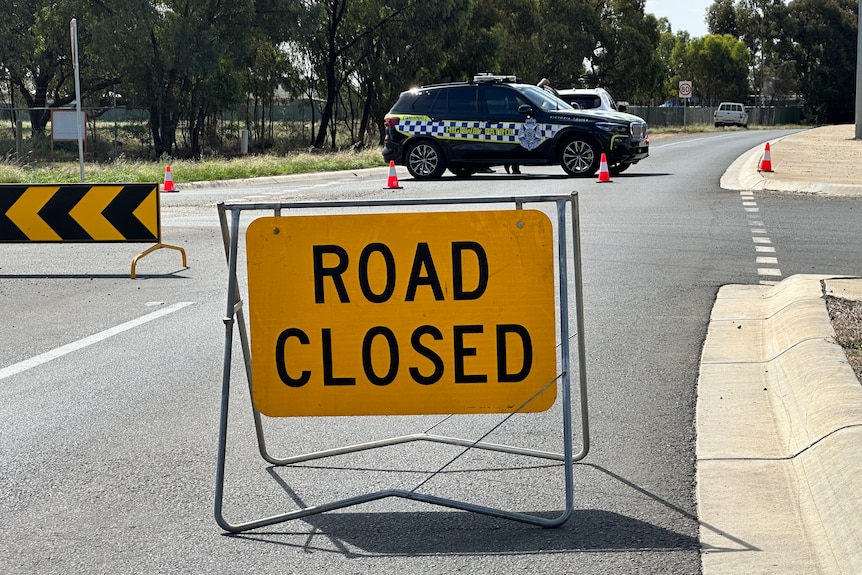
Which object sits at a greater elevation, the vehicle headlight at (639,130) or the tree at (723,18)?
the tree at (723,18)

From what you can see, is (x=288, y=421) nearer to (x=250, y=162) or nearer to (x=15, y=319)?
(x=15, y=319)

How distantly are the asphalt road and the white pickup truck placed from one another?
7285cm

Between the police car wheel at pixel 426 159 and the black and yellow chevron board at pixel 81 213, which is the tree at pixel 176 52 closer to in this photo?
the police car wheel at pixel 426 159

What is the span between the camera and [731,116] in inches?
3189

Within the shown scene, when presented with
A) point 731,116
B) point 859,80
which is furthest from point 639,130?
point 731,116

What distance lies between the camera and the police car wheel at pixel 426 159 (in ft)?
80.1

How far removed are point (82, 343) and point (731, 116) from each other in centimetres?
7705

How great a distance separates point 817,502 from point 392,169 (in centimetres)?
1882

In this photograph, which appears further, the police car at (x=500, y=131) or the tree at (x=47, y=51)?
the tree at (x=47, y=51)

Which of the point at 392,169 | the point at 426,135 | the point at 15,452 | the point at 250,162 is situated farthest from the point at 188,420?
the point at 250,162

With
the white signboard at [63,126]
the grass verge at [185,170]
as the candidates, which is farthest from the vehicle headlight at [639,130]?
the white signboard at [63,126]

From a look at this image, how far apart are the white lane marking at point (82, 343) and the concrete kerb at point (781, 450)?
3.84 m

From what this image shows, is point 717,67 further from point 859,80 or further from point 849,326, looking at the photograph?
point 849,326

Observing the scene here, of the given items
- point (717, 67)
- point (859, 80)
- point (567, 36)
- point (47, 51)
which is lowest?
point (859, 80)
